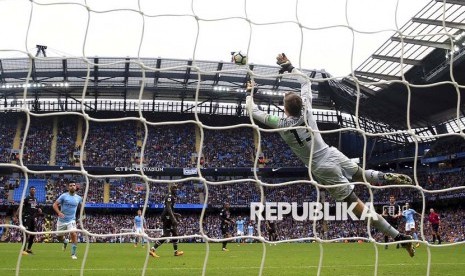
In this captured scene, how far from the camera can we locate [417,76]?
28.2 m

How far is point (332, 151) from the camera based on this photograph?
5.41 meters

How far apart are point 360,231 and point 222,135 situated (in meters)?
13.5

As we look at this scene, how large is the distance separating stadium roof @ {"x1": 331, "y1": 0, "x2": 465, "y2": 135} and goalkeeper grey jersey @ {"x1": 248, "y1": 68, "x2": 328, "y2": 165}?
16128 mm

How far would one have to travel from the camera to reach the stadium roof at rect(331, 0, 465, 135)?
2220 cm

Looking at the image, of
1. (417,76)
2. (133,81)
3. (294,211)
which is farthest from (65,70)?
(417,76)

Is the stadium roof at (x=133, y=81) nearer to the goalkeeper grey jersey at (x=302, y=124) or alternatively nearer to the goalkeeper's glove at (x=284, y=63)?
the goalkeeper's glove at (x=284, y=63)

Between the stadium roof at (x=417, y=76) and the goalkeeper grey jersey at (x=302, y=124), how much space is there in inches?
635

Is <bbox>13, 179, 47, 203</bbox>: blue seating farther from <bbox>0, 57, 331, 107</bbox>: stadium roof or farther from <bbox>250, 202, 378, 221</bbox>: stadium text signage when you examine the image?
<bbox>250, 202, 378, 221</bbox>: stadium text signage

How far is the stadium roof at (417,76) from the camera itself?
22203 millimetres

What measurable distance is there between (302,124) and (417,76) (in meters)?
24.8

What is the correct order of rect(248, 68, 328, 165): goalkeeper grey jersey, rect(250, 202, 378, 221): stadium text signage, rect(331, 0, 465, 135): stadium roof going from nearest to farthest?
rect(248, 68, 328, 165): goalkeeper grey jersey, rect(331, 0, 465, 135): stadium roof, rect(250, 202, 378, 221): stadium text signage

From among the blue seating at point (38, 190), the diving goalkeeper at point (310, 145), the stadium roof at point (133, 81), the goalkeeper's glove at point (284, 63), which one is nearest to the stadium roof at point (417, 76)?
the stadium roof at point (133, 81)

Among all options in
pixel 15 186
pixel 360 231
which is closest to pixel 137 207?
pixel 15 186

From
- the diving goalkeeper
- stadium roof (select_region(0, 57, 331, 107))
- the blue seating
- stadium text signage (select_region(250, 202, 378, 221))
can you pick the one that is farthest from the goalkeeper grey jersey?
the blue seating
